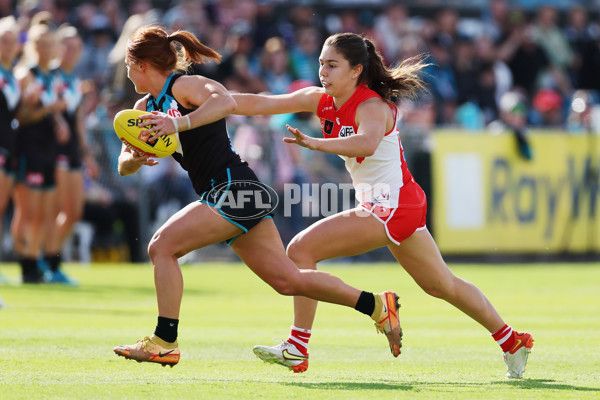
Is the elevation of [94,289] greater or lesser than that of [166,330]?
lesser

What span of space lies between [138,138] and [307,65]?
13182 mm

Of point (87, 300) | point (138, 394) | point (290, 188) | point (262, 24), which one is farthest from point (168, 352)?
point (262, 24)

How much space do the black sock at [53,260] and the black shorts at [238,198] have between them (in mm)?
7132

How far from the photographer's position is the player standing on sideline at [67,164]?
13195 mm

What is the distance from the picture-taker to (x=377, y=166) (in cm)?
664

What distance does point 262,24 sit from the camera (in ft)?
65.9

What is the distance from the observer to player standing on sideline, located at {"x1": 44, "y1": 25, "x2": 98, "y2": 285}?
13.2 m

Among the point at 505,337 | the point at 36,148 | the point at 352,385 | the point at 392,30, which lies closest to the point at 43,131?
the point at 36,148

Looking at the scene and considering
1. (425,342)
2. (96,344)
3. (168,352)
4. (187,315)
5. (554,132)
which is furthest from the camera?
(554,132)

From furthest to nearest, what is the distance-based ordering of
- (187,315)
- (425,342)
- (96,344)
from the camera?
(187,315)
(425,342)
(96,344)

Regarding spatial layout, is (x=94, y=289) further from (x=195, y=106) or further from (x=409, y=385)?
(x=409, y=385)

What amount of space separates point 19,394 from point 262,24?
1536 cm

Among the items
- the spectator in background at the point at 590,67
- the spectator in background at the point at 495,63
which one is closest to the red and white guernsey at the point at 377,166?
the spectator in background at the point at 495,63

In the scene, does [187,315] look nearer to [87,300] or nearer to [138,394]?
[87,300]
